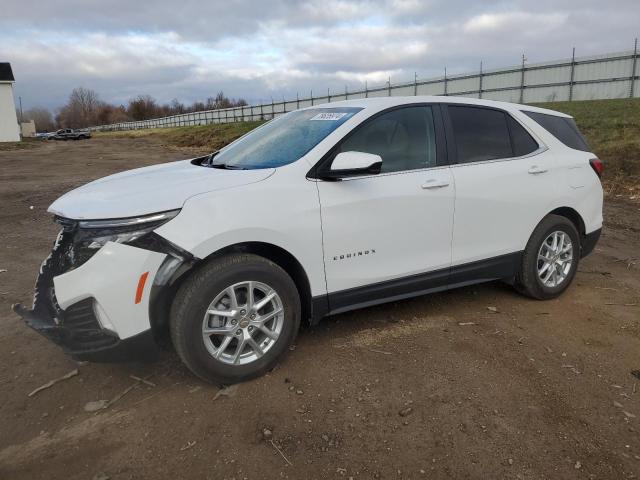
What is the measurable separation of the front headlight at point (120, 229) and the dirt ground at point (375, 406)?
1.00m

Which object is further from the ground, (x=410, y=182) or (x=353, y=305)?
(x=410, y=182)

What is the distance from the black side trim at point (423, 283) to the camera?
140 inches

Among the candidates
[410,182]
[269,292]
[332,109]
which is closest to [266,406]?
[269,292]

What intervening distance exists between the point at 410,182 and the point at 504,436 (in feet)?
5.83

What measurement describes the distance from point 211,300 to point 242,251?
38 cm

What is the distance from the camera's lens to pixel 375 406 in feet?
9.91

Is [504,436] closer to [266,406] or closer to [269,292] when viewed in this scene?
[266,406]

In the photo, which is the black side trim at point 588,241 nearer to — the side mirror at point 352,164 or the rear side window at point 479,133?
the rear side window at point 479,133

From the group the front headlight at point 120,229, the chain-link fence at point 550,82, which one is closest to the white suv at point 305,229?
the front headlight at point 120,229

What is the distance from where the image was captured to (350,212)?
3426mm

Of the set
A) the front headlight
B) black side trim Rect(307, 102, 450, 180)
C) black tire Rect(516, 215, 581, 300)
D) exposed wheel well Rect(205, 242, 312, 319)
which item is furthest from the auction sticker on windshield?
black tire Rect(516, 215, 581, 300)

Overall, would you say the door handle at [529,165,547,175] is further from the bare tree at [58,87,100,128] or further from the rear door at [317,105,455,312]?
the bare tree at [58,87,100,128]

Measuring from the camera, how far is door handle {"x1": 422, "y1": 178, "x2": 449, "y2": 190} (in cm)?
375

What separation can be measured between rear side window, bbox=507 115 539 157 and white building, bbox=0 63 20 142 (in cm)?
4037
